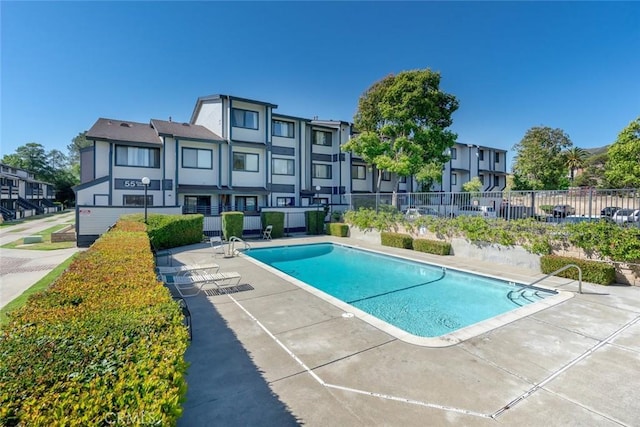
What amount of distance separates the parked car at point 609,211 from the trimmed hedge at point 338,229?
1357 centimetres

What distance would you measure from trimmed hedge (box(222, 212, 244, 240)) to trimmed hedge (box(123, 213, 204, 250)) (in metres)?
1.39

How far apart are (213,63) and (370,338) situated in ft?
70.8

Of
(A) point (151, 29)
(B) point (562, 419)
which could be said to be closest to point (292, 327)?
(B) point (562, 419)

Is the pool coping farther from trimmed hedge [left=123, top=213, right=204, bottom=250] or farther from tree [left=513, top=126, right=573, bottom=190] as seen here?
tree [left=513, top=126, right=573, bottom=190]

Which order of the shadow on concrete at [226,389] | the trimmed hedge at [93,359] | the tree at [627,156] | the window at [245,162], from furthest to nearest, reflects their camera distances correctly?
the window at [245,162] < the tree at [627,156] < the shadow on concrete at [226,389] < the trimmed hedge at [93,359]

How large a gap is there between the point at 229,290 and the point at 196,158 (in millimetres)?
17021

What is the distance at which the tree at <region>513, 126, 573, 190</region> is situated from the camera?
33.3m

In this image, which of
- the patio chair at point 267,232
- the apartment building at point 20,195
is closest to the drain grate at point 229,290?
the patio chair at point 267,232

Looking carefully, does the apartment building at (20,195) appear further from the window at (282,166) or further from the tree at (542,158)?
the tree at (542,158)

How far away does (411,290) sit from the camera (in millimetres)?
10102

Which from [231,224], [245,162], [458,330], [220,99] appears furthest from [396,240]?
[220,99]

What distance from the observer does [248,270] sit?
10961 millimetres

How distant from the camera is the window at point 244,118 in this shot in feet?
78.7

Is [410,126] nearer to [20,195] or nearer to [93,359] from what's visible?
[93,359]
